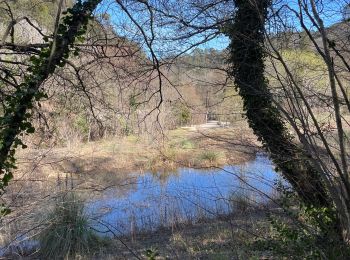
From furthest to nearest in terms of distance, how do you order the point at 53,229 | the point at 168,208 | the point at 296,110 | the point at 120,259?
the point at 168,208, the point at 53,229, the point at 120,259, the point at 296,110

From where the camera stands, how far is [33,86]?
3637 millimetres

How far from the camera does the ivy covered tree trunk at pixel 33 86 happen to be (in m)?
3.53

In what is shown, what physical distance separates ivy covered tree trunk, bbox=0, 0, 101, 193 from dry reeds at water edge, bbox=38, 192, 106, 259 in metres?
4.33

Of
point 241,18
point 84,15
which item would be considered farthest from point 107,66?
point 241,18

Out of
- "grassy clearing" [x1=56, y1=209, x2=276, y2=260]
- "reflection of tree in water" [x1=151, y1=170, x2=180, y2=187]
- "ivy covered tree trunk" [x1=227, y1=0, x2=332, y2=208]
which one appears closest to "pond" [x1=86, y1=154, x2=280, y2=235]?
"grassy clearing" [x1=56, y1=209, x2=276, y2=260]

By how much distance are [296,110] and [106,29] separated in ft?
11.1

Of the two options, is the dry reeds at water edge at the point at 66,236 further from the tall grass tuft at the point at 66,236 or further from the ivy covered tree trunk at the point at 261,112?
the ivy covered tree trunk at the point at 261,112

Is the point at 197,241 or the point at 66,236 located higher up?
the point at 66,236

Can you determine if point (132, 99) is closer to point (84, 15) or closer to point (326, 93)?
point (84, 15)

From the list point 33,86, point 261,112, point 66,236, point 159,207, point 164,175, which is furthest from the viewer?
point 164,175

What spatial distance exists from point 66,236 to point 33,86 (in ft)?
17.2

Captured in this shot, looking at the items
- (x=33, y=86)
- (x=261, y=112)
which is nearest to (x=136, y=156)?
(x=261, y=112)

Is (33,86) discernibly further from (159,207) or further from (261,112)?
(159,207)

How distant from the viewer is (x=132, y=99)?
23.4ft
